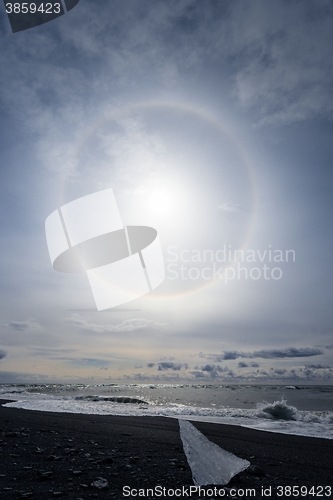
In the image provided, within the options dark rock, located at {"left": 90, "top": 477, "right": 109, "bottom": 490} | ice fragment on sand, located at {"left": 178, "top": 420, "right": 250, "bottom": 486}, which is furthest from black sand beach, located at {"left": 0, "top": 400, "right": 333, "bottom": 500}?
ice fragment on sand, located at {"left": 178, "top": 420, "right": 250, "bottom": 486}

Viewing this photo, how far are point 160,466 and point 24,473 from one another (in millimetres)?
2519

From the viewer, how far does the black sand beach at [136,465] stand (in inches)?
184

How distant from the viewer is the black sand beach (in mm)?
4684

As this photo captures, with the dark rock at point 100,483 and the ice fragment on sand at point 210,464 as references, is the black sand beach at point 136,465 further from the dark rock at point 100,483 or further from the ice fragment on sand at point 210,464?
the ice fragment on sand at point 210,464

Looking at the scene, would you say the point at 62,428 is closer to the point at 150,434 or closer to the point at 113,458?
the point at 150,434

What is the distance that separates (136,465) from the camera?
6.01 meters

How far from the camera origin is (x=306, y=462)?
6.88 meters

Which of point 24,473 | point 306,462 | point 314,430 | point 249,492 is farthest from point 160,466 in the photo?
point 314,430

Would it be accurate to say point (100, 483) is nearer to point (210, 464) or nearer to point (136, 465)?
point (136, 465)

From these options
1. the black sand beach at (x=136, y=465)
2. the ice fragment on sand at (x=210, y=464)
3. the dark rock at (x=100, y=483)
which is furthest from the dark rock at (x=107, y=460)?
the ice fragment on sand at (x=210, y=464)

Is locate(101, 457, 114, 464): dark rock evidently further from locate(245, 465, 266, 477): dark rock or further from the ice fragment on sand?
locate(245, 465, 266, 477): dark rock

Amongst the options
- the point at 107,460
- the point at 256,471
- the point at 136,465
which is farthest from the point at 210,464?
→ the point at 107,460

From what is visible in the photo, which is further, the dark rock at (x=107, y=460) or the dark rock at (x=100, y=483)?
the dark rock at (x=107, y=460)

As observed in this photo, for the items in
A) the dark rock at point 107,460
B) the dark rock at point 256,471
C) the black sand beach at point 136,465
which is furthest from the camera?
the dark rock at point 107,460
